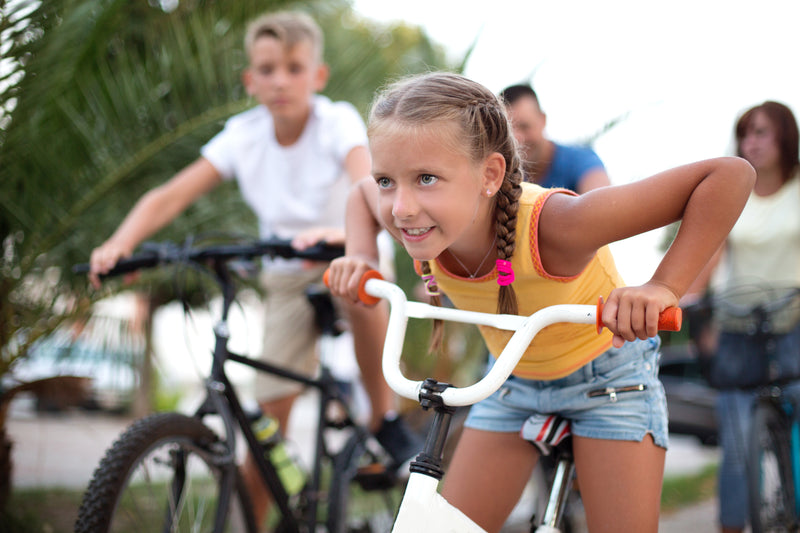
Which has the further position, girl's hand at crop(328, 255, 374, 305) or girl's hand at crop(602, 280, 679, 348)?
girl's hand at crop(328, 255, 374, 305)

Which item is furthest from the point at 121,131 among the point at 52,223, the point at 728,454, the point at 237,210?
the point at 728,454

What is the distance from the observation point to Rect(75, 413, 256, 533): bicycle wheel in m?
1.94

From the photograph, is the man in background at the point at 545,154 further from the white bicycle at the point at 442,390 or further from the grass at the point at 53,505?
the grass at the point at 53,505

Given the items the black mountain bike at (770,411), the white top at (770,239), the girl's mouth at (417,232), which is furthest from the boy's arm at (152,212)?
the white top at (770,239)

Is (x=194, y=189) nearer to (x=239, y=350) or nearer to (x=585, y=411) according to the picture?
(x=239, y=350)

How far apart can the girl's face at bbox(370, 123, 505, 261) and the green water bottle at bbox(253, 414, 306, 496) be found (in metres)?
1.34

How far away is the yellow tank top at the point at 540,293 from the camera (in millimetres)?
1776

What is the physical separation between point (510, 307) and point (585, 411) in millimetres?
369

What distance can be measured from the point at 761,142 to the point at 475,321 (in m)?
2.27

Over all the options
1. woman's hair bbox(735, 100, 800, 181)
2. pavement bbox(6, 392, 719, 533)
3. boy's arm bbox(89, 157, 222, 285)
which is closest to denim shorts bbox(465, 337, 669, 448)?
boy's arm bbox(89, 157, 222, 285)

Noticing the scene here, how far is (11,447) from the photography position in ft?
11.6

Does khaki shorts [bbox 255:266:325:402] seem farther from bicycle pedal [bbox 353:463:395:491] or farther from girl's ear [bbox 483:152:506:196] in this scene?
girl's ear [bbox 483:152:506:196]

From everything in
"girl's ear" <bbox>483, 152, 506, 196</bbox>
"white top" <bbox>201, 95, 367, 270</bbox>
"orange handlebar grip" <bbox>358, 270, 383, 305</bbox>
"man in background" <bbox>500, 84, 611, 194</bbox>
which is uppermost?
"man in background" <bbox>500, 84, 611, 194</bbox>

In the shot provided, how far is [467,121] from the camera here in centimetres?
169
